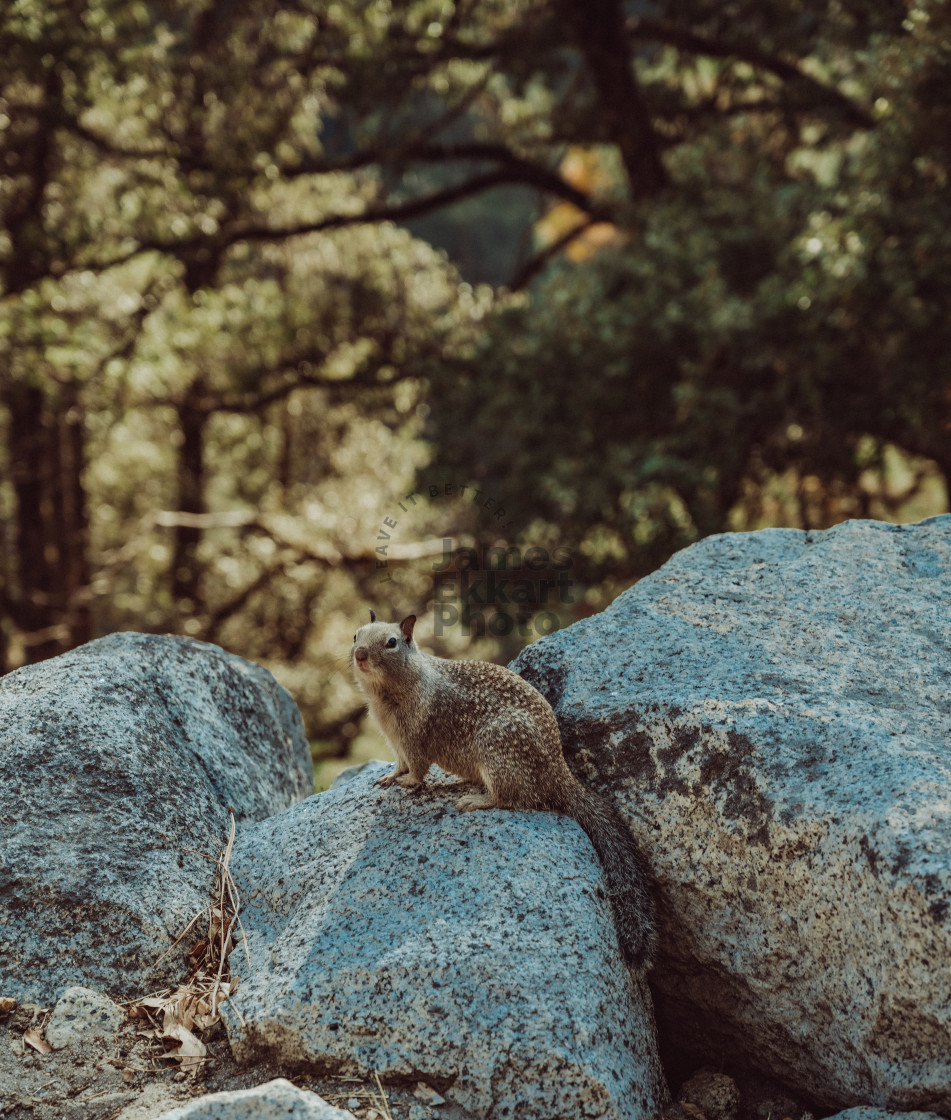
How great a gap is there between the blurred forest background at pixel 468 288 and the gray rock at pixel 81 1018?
601 centimetres

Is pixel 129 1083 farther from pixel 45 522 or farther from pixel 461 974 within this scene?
pixel 45 522

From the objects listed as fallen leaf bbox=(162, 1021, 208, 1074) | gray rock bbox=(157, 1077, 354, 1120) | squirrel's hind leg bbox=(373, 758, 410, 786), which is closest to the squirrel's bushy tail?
squirrel's hind leg bbox=(373, 758, 410, 786)

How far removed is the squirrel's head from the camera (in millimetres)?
3676

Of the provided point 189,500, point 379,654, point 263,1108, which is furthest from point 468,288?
point 263,1108

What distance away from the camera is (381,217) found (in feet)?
37.3

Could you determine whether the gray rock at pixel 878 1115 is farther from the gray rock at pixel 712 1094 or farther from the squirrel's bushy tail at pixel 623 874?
the squirrel's bushy tail at pixel 623 874

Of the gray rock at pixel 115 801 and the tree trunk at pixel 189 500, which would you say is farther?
the tree trunk at pixel 189 500

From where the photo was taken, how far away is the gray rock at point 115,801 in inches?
125

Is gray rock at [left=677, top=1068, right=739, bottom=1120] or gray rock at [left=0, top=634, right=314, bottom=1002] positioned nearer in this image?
gray rock at [left=677, top=1068, right=739, bottom=1120]

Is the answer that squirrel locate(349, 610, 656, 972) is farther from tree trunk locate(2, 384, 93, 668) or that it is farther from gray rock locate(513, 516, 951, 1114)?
tree trunk locate(2, 384, 93, 668)

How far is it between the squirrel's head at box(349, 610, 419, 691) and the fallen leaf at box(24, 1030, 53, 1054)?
1579mm

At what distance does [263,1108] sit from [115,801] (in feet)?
4.93

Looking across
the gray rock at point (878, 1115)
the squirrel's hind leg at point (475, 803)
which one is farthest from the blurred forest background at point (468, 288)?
the gray rock at point (878, 1115)

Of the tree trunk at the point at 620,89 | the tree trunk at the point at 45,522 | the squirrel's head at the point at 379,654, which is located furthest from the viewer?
the tree trunk at the point at 45,522
